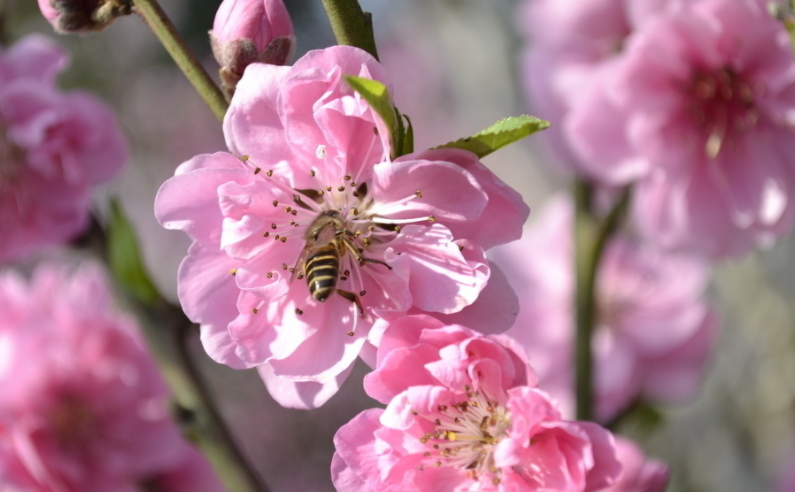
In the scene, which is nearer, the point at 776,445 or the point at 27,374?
the point at 27,374

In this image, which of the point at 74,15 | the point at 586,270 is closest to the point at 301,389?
the point at 74,15

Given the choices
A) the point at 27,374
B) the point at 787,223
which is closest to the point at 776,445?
the point at 787,223

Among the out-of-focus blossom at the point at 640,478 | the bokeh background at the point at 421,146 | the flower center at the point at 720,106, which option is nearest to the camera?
the out-of-focus blossom at the point at 640,478

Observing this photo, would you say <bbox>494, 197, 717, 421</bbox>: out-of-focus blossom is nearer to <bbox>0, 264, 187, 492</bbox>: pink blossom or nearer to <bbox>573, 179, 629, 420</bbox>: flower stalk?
<bbox>573, 179, 629, 420</bbox>: flower stalk

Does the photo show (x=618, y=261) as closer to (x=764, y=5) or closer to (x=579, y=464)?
(x=764, y=5)

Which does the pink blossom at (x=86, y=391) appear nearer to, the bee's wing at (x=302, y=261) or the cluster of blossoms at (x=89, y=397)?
the cluster of blossoms at (x=89, y=397)

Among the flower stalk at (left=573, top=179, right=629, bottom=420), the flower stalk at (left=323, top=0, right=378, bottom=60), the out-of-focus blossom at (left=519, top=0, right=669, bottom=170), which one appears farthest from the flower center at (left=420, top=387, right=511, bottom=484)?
the out-of-focus blossom at (left=519, top=0, right=669, bottom=170)

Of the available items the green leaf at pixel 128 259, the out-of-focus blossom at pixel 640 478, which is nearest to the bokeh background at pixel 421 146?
the green leaf at pixel 128 259
